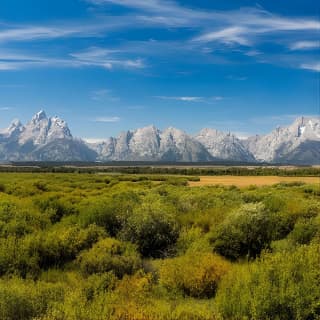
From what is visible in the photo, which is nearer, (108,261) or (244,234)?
(108,261)

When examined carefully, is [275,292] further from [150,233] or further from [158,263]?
[150,233]

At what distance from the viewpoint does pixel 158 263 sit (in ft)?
63.4

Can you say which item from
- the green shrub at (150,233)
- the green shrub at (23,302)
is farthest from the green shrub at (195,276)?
the green shrub at (150,233)

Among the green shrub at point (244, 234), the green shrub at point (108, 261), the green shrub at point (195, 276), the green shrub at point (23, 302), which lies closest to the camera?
the green shrub at point (23, 302)

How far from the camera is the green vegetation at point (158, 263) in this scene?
1156cm

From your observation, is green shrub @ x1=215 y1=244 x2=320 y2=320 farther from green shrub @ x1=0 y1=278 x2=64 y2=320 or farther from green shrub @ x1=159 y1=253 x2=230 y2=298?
green shrub @ x1=0 y1=278 x2=64 y2=320

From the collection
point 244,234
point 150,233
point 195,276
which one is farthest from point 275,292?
point 150,233

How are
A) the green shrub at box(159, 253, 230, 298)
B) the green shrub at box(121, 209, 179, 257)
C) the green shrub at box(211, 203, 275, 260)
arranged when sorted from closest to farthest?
the green shrub at box(159, 253, 230, 298), the green shrub at box(211, 203, 275, 260), the green shrub at box(121, 209, 179, 257)

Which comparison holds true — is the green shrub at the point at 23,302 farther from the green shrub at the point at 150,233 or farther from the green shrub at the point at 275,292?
the green shrub at the point at 150,233

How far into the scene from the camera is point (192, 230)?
23.5 meters

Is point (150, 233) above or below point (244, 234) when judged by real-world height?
below

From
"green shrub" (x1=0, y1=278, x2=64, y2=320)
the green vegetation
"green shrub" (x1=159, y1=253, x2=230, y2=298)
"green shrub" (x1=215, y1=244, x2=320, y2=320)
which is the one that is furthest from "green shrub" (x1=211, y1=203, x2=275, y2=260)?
"green shrub" (x1=0, y1=278, x2=64, y2=320)

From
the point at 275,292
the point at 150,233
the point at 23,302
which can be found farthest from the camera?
the point at 150,233

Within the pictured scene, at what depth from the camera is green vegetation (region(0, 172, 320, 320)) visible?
11562 millimetres
